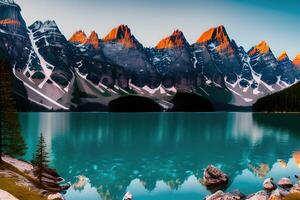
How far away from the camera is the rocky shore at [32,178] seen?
4010 centimetres

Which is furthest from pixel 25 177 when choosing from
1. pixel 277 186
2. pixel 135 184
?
pixel 277 186

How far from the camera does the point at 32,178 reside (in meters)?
46.1

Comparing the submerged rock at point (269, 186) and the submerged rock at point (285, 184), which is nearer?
the submerged rock at point (269, 186)

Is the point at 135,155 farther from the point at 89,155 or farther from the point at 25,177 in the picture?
the point at 25,177

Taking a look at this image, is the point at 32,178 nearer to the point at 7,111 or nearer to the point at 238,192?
the point at 7,111

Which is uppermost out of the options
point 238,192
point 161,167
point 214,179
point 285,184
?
point 238,192

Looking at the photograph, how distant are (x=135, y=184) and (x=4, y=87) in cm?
2218

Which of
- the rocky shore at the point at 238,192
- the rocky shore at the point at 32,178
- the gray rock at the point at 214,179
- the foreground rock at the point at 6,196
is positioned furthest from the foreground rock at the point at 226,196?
the foreground rock at the point at 6,196

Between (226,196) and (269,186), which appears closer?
(226,196)

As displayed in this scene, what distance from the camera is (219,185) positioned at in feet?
165

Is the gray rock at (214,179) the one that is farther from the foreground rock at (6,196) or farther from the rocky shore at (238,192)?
the foreground rock at (6,196)

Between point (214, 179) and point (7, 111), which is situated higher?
point (7, 111)

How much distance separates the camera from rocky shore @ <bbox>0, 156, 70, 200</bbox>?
132 ft

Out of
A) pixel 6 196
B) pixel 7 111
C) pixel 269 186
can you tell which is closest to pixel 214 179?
pixel 269 186
